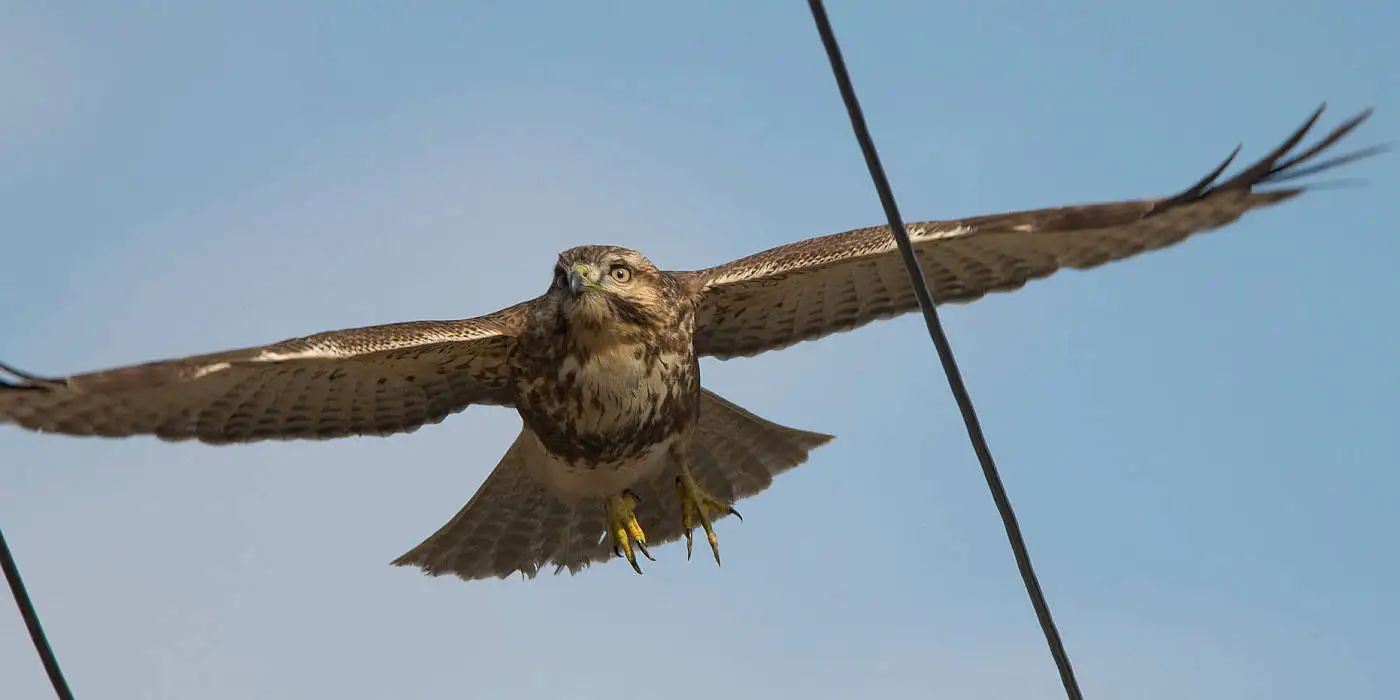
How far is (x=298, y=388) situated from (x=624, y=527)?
1.82 metres

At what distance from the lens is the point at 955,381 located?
17.4 feet

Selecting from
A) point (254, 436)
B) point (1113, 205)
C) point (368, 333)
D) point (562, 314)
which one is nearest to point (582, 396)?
point (562, 314)

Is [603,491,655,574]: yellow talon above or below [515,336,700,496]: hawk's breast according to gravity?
Answer: below

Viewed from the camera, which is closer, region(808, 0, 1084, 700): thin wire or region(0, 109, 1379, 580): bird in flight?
region(808, 0, 1084, 700): thin wire

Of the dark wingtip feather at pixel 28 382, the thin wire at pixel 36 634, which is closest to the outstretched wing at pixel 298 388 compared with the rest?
the dark wingtip feather at pixel 28 382

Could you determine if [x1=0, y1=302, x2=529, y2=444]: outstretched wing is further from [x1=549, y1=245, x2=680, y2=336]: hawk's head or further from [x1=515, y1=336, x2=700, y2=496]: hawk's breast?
[x1=549, y1=245, x2=680, y2=336]: hawk's head

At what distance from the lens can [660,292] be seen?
8.69 meters

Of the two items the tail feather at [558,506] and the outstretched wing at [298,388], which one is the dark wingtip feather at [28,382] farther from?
the tail feather at [558,506]

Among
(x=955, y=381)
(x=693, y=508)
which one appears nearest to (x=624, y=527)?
(x=693, y=508)

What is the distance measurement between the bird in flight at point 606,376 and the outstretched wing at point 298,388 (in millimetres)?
10

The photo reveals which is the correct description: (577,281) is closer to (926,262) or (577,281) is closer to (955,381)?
(926,262)

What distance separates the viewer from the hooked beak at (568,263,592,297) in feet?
27.6

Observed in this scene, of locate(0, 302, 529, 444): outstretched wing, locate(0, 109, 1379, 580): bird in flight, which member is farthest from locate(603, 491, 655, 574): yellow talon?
locate(0, 302, 529, 444): outstretched wing

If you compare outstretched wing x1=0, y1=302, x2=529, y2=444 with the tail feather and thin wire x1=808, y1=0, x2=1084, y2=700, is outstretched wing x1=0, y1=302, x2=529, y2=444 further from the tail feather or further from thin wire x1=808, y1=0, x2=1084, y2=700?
thin wire x1=808, y1=0, x2=1084, y2=700
